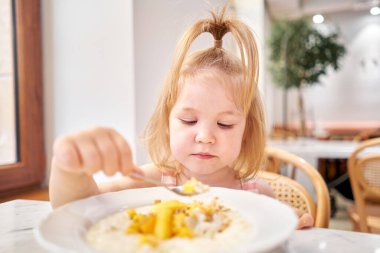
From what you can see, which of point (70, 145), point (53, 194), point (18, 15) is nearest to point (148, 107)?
point (18, 15)

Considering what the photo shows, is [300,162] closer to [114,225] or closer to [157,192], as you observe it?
[157,192]

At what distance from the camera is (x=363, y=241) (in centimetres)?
60

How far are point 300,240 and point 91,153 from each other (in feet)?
1.31

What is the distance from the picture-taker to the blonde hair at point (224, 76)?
944 mm

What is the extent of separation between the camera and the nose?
82cm

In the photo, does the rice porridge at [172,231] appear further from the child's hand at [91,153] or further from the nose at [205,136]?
the nose at [205,136]

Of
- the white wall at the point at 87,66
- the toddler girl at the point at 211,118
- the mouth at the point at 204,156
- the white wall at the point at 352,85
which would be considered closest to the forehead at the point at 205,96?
the toddler girl at the point at 211,118

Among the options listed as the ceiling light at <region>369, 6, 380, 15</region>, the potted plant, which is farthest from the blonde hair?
the ceiling light at <region>369, 6, 380, 15</region>

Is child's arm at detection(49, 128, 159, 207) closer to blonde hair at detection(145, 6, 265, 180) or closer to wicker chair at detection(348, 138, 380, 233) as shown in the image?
blonde hair at detection(145, 6, 265, 180)

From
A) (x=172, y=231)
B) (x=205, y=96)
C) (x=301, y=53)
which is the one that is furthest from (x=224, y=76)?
(x=301, y=53)

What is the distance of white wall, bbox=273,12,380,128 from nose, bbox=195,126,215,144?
19.9ft

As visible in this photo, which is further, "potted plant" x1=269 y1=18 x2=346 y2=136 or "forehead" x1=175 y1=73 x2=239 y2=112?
"potted plant" x1=269 y1=18 x2=346 y2=136

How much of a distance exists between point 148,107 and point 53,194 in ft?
3.56

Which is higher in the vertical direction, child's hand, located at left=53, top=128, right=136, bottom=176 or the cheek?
child's hand, located at left=53, top=128, right=136, bottom=176
